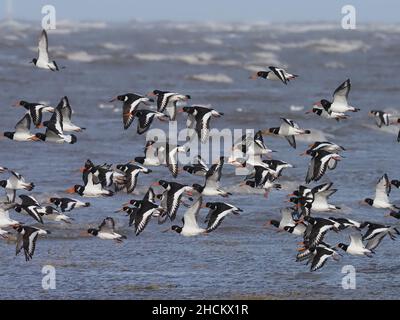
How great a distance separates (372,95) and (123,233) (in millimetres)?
19156

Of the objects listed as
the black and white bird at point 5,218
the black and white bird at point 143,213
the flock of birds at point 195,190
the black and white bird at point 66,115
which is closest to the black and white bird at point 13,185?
the flock of birds at point 195,190

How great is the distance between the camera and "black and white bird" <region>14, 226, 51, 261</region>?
478 inches

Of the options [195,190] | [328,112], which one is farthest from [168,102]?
[328,112]

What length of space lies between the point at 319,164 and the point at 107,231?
100 inches

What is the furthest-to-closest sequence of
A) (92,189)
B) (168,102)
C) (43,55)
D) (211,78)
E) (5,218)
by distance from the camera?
(211,78) → (43,55) → (168,102) → (92,189) → (5,218)

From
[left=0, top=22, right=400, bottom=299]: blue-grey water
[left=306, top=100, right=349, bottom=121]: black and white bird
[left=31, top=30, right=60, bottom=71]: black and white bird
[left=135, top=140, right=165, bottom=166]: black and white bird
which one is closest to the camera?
[left=0, top=22, right=400, bottom=299]: blue-grey water

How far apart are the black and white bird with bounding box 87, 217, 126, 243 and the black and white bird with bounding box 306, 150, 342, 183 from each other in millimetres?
2237

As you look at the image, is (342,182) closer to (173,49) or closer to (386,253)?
(386,253)

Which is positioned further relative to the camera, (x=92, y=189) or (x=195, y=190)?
(x=195, y=190)

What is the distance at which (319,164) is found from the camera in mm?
13570

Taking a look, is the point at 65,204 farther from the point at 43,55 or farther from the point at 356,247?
the point at 356,247

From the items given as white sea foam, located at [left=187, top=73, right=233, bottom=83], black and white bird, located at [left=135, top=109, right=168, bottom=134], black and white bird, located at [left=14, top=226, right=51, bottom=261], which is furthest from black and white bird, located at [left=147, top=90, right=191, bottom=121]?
white sea foam, located at [left=187, top=73, right=233, bottom=83]

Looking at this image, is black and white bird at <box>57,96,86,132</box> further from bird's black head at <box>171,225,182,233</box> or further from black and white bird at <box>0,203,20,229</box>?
bird's black head at <box>171,225,182,233</box>
